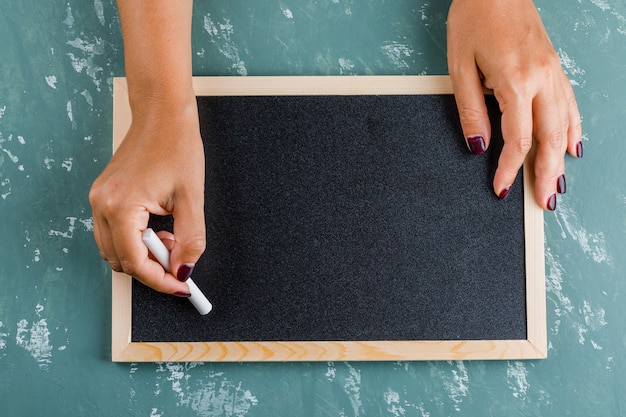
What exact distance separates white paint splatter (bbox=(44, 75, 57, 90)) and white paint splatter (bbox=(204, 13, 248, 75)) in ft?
0.67

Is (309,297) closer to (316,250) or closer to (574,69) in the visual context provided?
(316,250)

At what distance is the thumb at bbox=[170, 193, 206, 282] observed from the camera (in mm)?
660

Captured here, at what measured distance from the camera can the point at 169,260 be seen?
0.67 meters

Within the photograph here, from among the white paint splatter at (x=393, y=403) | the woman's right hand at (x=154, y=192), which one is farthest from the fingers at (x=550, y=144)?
the woman's right hand at (x=154, y=192)

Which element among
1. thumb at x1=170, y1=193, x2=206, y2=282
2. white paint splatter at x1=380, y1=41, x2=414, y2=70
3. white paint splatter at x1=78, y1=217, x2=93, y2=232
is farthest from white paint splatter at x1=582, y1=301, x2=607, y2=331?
white paint splatter at x1=78, y1=217, x2=93, y2=232

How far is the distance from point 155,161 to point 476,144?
376 mm

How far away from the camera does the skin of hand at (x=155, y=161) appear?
64 cm

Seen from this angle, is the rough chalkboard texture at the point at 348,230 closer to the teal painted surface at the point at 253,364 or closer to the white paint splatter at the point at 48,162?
the teal painted surface at the point at 253,364

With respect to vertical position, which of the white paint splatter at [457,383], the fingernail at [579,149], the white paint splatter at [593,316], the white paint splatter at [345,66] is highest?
the white paint splatter at [345,66]

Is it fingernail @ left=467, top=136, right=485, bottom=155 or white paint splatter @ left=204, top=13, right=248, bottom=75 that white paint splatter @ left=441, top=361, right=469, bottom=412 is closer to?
fingernail @ left=467, top=136, right=485, bottom=155

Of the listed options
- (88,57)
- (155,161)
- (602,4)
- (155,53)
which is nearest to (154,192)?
(155,161)

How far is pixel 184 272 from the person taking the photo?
2.22ft

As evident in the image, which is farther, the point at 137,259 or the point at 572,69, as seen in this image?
the point at 572,69

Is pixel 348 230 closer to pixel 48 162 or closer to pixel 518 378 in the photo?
pixel 518 378
